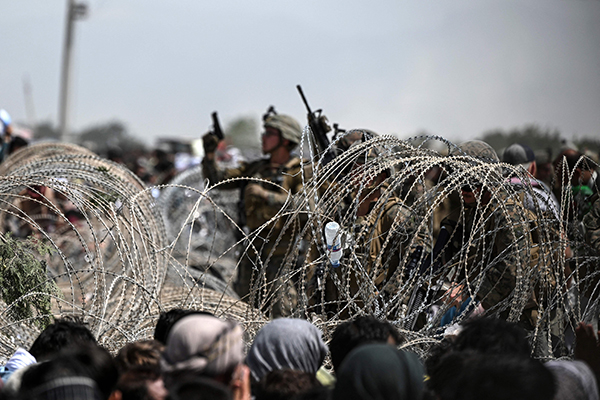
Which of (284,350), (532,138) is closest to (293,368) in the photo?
(284,350)

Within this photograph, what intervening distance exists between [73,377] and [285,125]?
4429 mm

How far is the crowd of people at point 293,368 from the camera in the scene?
2.02 meters

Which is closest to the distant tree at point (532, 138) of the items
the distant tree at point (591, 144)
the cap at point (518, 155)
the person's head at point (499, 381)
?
the distant tree at point (591, 144)

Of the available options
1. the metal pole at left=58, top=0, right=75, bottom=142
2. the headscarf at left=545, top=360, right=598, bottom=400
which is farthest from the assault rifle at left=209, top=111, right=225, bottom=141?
the metal pole at left=58, top=0, right=75, bottom=142

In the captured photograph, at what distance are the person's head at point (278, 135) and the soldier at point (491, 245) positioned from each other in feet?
6.58

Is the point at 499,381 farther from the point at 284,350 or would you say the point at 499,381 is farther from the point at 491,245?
the point at 491,245

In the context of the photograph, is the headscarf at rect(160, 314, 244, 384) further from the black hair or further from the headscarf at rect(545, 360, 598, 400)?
the headscarf at rect(545, 360, 598, 400)

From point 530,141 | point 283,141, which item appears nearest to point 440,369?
point 283,141

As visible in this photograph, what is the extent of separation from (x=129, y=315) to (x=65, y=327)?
1513mm

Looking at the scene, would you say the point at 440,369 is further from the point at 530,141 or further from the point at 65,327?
the point at 530,141

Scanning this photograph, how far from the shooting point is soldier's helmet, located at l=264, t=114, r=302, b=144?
630 cm

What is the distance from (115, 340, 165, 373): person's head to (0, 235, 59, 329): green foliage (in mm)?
1450

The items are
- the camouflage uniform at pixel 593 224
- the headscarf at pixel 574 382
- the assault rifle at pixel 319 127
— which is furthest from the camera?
the assault rifle at pixel 319 127

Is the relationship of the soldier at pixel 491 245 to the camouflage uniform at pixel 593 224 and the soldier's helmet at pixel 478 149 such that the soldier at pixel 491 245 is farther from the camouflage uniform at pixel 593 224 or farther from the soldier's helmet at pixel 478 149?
the camouflage uniform at pixel 593 224
